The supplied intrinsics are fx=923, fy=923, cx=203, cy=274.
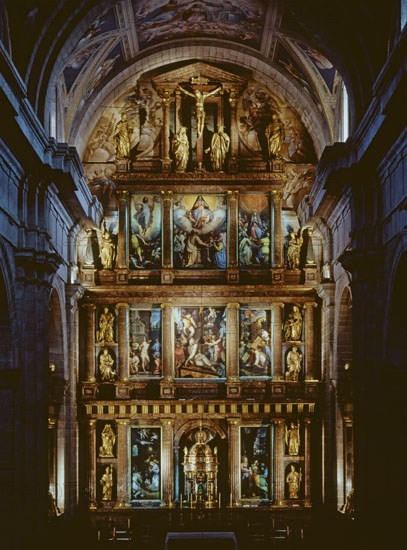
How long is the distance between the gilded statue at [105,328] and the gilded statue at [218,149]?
582cm

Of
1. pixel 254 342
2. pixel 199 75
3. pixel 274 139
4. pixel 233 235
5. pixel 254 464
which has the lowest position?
pixel 254 464

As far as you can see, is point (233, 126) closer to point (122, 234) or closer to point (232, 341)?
point (122, 234)

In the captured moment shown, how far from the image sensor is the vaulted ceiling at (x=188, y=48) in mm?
20797

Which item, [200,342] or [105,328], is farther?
[200,342]

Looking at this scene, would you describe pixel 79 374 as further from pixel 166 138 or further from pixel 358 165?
pixel 358 165

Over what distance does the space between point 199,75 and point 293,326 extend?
8.75 m

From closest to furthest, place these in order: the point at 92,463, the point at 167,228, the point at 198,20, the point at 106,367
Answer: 1. the point at 198,20
2. the point at 92,463
3. the point at 106,367
4. the point at 167,228

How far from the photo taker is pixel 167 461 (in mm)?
28734

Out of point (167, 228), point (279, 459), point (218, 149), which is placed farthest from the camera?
point (218, 149)

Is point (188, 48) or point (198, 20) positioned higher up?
point (198, 20)

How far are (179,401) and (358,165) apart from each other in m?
10.6

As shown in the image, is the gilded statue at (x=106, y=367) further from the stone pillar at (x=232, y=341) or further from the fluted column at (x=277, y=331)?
the fluted column at (x=277, y=331)

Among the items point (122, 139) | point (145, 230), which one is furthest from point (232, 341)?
point (122, 139)

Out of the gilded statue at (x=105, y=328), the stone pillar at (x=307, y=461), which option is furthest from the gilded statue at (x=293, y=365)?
the gilded statue at (x=105, y=328)
